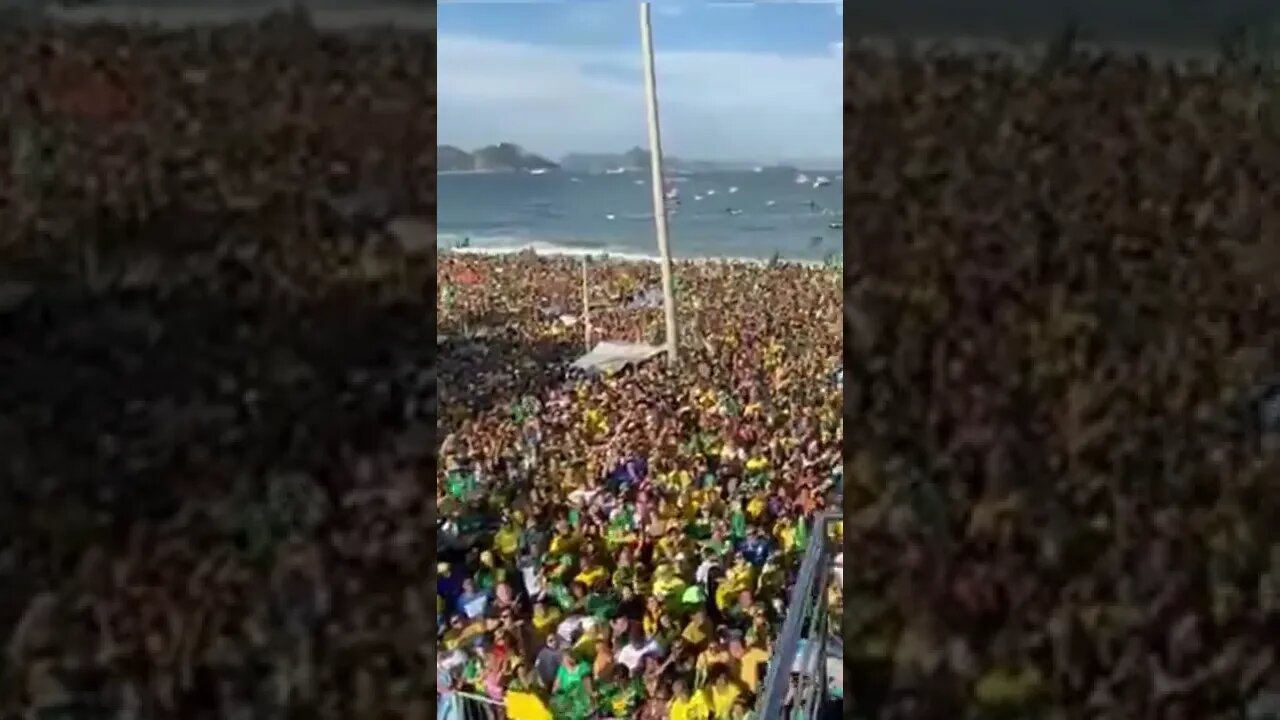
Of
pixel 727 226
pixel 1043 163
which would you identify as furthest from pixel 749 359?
pixel 1043 163

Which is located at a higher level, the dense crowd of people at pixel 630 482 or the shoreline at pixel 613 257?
the shoreline at pixel 613 257

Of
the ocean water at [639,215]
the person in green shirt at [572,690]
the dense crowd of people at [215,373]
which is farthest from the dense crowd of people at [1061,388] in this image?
the dense crowd of people at [215,373]

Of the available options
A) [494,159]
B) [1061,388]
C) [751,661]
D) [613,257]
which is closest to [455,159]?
[494,159]

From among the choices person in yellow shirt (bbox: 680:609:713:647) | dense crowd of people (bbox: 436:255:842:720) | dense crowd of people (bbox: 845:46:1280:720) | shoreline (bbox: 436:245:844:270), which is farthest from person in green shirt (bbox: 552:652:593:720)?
shoreline (bbox: 436:245:844:270)

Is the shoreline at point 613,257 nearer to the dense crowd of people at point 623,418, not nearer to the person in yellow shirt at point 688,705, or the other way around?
the dense crowd of people at point 623,418

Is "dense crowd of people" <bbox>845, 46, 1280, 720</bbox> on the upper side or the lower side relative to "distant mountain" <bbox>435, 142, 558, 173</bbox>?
lower

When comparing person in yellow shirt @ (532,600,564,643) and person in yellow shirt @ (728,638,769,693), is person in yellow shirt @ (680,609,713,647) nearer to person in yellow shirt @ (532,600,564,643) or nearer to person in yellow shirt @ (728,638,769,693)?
person in yellow shirt @ (728,638,769,693)
